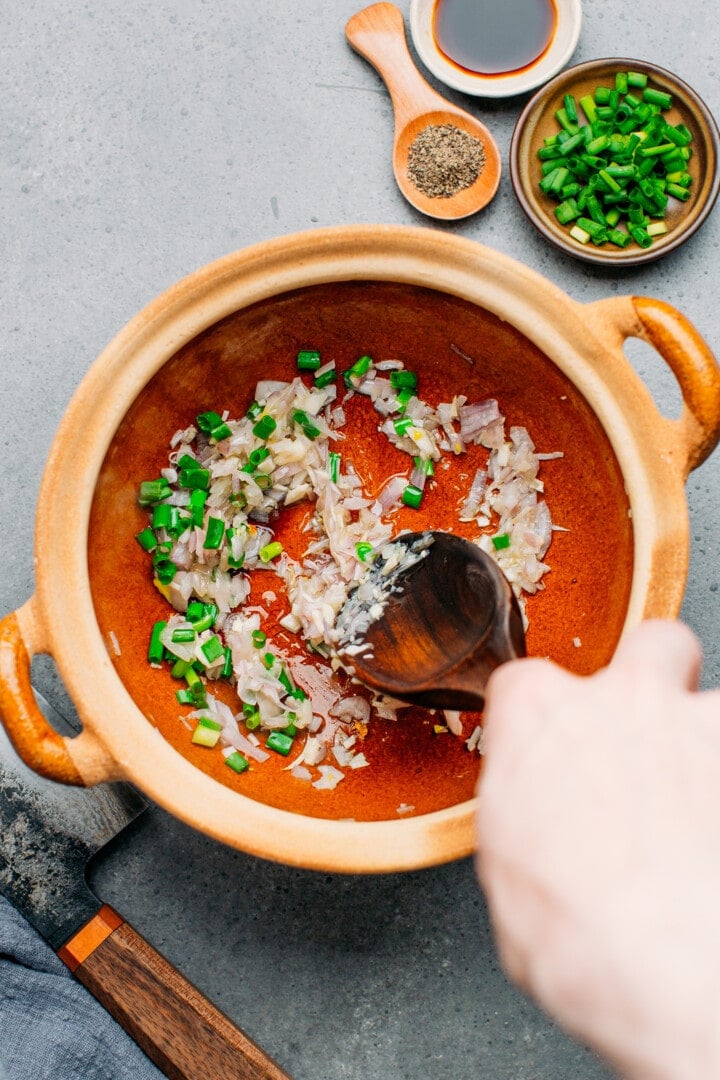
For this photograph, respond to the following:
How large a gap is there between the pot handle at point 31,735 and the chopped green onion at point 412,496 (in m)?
0.60

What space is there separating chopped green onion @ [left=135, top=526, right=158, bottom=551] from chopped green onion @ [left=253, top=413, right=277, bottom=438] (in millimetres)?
219

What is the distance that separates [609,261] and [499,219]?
0.69 feet

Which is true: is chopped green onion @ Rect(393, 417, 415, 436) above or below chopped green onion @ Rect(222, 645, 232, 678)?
above

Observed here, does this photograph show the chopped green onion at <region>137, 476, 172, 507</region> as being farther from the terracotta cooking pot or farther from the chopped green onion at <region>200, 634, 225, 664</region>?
the chopped green onion at <region>200, 634, 225, 664</region>

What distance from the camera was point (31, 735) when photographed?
1.08 m

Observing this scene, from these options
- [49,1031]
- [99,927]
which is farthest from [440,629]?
[49,1031]

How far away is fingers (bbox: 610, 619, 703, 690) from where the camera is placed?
77 cm

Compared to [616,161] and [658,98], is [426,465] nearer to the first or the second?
[616,161]

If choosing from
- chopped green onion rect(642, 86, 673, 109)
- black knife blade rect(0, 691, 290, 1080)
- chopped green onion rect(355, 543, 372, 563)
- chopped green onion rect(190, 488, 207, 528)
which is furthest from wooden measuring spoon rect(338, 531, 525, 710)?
chopped green onion rect(642, 86, 673, 109)

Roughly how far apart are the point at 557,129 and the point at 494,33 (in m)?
0.21

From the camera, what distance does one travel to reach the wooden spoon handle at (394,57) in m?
1.56

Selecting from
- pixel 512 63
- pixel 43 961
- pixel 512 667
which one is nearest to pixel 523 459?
pixel 512 667

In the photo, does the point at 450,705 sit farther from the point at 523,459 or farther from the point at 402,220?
the point at 402,220

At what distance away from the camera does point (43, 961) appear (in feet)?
4.53
